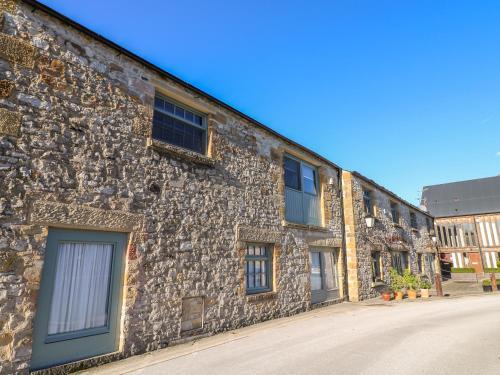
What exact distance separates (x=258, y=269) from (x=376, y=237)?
7.36 m

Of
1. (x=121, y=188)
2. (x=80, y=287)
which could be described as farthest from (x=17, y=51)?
(x=80, y=287)

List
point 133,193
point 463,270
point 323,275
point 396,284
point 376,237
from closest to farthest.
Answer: point 133,193
point 323,275
point 396,284
point 376,237
point 463,270

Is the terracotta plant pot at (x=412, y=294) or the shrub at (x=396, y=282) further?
the shrub at (x=396, y=282)

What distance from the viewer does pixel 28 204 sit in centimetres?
428

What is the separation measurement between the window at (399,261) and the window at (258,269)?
874 cm

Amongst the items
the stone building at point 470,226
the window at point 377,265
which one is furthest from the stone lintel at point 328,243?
the stone building at point 470,226

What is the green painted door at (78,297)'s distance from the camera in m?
4.28

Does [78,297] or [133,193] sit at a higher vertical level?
[133,193]

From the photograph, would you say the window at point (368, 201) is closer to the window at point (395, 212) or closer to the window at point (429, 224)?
the window at point (395, 212)

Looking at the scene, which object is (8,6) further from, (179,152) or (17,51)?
(179,152)

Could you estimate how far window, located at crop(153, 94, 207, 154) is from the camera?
20.9 feet

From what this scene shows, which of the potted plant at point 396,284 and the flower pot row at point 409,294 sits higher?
the potted plant at point 396,284

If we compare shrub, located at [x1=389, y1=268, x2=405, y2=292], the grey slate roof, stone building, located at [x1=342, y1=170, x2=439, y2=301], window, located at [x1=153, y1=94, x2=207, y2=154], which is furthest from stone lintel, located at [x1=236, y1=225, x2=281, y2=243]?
the grey slate roof

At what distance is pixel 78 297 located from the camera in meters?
4.70
